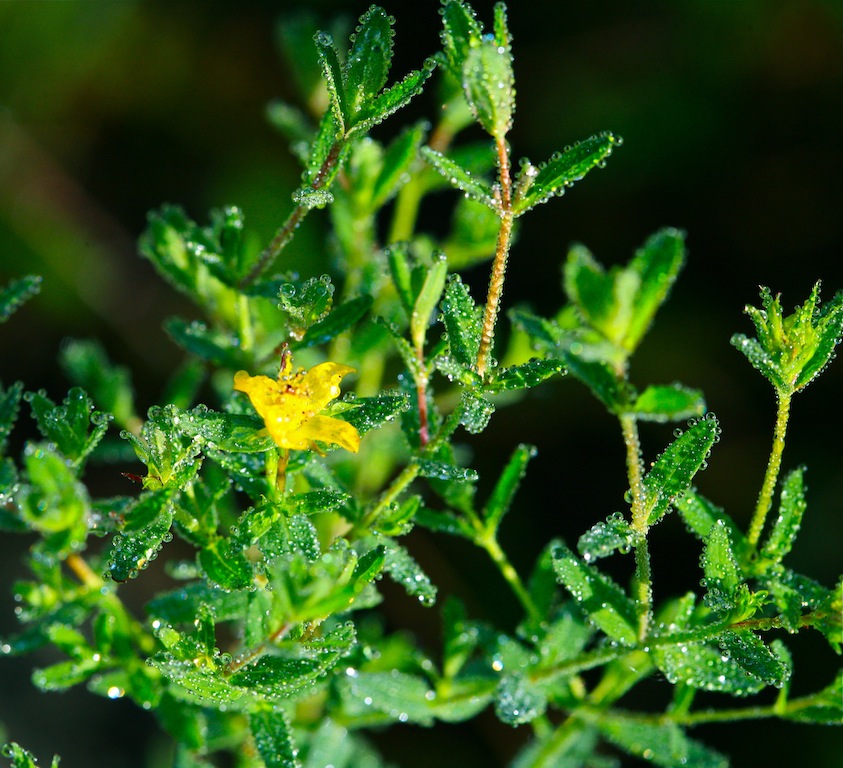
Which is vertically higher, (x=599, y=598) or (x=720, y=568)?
(x=720, y=568)

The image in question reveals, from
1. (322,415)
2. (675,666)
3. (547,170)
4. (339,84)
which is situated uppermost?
(339,84)

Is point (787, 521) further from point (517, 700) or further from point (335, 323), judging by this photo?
point (335, 323)

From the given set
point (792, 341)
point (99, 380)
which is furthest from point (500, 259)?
point (99, 380)

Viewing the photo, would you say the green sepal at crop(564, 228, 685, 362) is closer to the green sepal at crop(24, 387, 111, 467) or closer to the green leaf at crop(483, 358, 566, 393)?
the green leaf at crop(483, 358, 566, 393)

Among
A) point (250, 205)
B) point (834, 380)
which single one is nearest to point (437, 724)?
point (834, 380)

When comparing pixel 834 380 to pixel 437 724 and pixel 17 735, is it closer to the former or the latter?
pixel 437 724

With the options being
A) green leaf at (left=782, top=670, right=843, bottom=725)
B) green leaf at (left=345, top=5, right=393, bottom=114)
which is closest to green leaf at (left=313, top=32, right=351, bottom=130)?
green leaf at (left=345, top=5, right=393, bottom=114)
